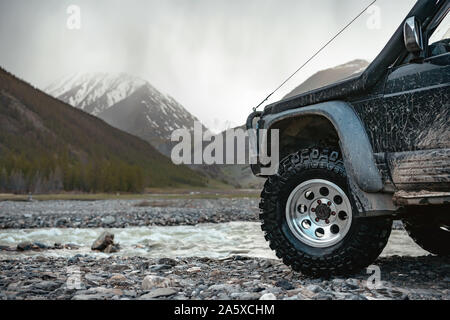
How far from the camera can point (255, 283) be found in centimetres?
423

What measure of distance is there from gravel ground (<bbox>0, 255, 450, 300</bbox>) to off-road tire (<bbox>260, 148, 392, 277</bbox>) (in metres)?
0.18

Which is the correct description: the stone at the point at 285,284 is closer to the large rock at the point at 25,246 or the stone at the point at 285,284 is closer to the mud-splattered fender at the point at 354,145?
the mud-splattered fender at the point at 354,145

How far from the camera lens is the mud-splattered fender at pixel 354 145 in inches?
150

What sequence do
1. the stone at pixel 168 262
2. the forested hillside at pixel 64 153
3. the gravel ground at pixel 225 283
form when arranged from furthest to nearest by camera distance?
the forested hillside at pixel 64 153 < the stone at pixel 168 262 < the gravel ground at pixel 225 283

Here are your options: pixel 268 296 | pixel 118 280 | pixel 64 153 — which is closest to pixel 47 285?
pixel 118 280

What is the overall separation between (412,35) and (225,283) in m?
3.16

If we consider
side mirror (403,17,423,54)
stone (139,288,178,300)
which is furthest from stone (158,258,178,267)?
side mirror (403,17,423,54)

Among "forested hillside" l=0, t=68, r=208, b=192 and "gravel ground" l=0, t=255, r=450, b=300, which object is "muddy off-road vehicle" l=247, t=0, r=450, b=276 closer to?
"gravel ground" l=0, t=255, r=450, b=300

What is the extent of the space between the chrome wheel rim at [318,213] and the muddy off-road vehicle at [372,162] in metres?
0.01

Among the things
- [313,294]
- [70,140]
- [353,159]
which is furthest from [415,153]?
[70,140]

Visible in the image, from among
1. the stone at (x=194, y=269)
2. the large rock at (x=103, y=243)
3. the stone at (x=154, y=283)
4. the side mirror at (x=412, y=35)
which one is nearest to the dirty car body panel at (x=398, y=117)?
the side mirror at (x=412, y=35)

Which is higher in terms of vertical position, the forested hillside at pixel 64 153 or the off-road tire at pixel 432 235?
the forested hillside at pixel 64 153

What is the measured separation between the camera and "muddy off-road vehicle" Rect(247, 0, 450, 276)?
142 inches
